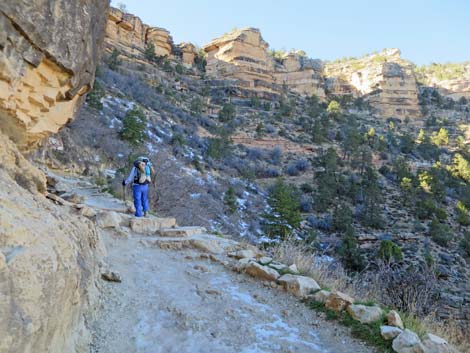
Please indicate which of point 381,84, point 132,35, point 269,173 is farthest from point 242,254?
point 381,84

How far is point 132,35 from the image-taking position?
4947cm

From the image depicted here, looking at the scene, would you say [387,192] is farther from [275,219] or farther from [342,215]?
[275,219]

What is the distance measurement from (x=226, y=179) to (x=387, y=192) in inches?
490

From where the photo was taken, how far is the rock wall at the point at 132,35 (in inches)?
1805

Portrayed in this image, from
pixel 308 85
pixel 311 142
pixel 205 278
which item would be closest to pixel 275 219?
pixel 205 278

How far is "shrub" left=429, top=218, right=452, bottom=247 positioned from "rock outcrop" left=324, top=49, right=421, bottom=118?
37352mm

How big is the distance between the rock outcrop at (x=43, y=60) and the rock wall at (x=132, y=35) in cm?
4229

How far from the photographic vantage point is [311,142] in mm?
36500

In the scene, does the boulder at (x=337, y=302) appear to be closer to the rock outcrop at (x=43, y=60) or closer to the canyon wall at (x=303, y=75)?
the rock outcrop at (x=43, y=60)

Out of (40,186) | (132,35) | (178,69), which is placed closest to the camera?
(40,186)

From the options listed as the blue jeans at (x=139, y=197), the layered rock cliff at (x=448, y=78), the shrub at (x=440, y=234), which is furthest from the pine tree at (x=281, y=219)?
the layered rock cliff at (x=448, y=78)

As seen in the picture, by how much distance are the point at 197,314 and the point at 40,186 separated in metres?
1.89

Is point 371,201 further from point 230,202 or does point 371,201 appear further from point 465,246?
point 230,202

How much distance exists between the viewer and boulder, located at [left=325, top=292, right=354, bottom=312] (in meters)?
3.69
